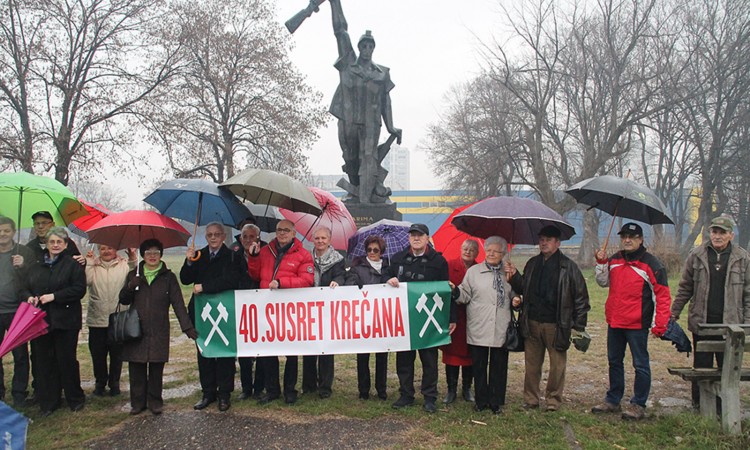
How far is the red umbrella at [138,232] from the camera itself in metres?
4.98

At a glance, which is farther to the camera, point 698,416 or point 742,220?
point 742,220

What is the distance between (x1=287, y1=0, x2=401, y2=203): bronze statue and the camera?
31.0 feet

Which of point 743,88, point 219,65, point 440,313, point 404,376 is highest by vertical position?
point 219,65

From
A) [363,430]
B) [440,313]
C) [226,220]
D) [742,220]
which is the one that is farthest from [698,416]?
[742,220]

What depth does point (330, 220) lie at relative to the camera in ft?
20.2

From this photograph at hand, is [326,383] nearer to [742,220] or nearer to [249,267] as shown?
[249,267]

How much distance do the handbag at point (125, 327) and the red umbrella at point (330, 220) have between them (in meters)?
2.03

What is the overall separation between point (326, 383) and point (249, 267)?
1434mm

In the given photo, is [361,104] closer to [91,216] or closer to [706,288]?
[91,216]

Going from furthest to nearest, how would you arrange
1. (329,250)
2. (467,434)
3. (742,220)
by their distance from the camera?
(742,220) → (329,250) → (467,434)

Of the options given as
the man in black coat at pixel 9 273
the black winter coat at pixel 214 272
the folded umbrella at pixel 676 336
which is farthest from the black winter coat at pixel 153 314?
the folded umbrella at pixel 676 336

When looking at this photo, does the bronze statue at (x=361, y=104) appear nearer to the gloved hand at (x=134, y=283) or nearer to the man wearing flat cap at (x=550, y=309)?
the man wearing flat cap at (x=550, y=309)

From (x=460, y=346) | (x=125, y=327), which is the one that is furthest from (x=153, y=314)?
(x=460, y=346)

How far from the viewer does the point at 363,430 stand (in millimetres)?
4531
